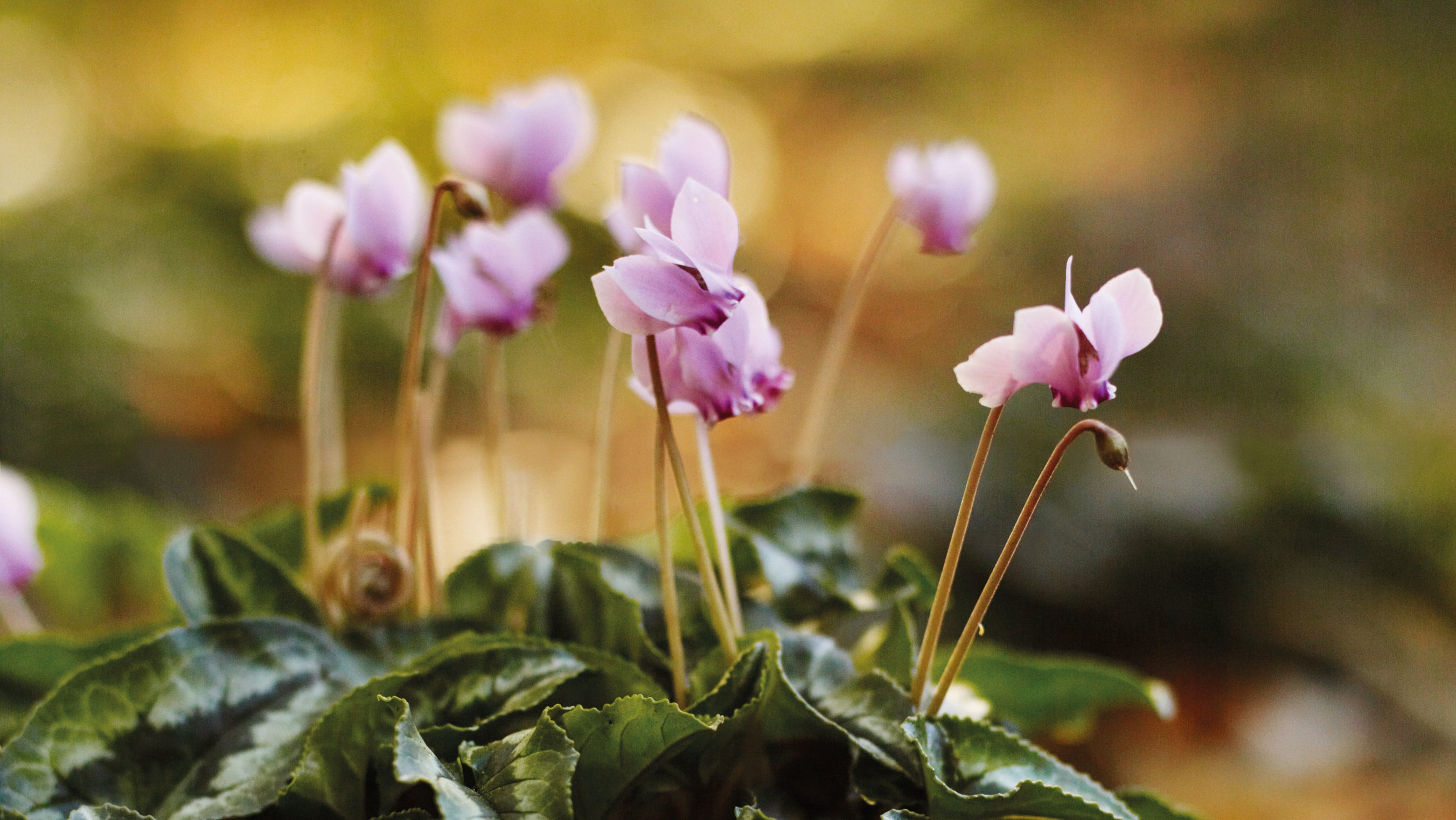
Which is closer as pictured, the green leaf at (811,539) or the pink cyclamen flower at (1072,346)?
the pink cyclamen flower at (1072,346)

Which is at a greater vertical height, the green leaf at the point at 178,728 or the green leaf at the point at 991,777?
the green leaf at the point at 991,777

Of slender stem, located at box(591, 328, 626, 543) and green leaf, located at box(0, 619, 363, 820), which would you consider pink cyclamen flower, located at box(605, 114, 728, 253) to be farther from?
green leaf, located at box(0, 619, 363, 820)

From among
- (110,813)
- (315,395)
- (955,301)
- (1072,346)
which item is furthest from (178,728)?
(955,301)

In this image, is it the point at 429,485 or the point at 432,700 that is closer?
the point at 432,700

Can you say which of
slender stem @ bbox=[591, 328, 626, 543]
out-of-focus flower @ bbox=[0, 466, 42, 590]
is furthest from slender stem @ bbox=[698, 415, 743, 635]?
out-of-focus flower @ bbox=[0, 466, 42, 590]

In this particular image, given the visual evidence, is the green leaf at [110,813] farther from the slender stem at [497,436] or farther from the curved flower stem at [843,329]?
the curved flower stem at [843,329]

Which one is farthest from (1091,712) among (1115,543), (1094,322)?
(1115,543)

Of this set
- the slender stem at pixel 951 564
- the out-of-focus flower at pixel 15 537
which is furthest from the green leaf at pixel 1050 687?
the out-of-focus flower at pixel 15 537

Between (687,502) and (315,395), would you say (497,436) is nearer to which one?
(315,395)
